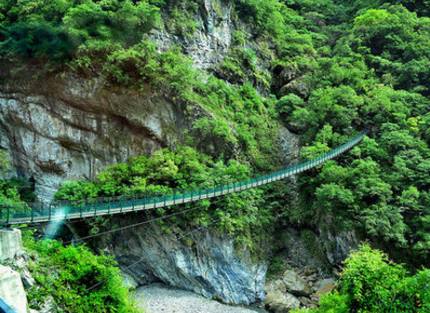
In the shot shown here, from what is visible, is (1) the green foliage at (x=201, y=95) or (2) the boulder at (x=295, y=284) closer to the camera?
(2) the boulder at (x=295, y=284)

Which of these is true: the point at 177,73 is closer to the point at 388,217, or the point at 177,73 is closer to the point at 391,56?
the point at 388,217

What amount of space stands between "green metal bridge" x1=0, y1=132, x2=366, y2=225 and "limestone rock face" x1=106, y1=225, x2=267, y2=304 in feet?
7.40

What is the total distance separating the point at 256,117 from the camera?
76.6 feet

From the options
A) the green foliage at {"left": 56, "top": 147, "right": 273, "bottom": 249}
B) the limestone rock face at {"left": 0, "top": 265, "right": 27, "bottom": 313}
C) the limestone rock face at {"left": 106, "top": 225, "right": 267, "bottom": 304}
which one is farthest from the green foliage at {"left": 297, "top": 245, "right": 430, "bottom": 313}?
the green foliage at {"left": 56, "top": 147, "right": 273, "bottom": 249}

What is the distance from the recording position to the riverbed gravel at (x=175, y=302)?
15.5m

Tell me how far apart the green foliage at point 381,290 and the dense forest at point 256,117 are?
15.5ft

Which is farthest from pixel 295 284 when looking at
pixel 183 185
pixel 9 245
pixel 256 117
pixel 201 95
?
pixel 9 245

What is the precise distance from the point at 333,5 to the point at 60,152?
29.9 metres

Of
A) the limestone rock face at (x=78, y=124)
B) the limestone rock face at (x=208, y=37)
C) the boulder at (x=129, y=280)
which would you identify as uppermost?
the limestone rock face at (x=208, y=37)

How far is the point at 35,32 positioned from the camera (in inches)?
783

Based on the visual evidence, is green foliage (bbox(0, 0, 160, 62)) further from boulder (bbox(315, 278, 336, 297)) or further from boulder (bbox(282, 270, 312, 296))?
boulder (bbox(315, 278, 336, 297))

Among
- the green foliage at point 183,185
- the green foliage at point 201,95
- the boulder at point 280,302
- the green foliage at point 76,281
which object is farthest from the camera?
the green foliage at point 201,95

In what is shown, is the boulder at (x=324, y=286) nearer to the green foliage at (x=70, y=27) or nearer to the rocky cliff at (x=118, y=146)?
the rocky cliff at (x=118, y=146)

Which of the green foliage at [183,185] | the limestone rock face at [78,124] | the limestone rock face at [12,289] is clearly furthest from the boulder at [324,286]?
the limestone rock face at [12,289]
